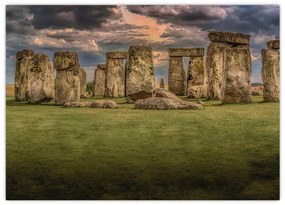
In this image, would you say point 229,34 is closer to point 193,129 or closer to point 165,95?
point 165,95

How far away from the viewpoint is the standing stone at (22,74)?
17.9m

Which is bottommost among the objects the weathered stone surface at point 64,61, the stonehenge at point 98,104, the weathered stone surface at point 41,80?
the stonehenge at point 98,104

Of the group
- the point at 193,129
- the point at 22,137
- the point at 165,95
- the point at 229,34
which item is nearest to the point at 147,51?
the point at 165,95

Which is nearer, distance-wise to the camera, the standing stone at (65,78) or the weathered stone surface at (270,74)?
the standing stone at (65,78)

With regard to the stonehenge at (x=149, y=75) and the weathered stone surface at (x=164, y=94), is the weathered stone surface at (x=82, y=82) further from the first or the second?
the weathered stone surface at (x=164, y=94)

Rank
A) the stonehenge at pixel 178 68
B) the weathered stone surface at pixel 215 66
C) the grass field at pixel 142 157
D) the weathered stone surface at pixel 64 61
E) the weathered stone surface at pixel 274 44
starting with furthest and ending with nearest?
the stonehenge at pixel 178 68 < the weathered stone surface at pixel 215 66 < the weathered stone surface at pixel 274 44 < the weathered stone surface at pixel 64 61 < the grass field at pixel 142 157

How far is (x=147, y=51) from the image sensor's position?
15164mm

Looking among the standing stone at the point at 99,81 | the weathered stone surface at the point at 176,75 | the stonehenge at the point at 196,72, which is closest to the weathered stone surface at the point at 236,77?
the stonehenge at the point at 196,72

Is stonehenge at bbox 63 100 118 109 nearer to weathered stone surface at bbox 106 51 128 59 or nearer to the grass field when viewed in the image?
the grass field

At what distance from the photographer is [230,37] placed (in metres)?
16.2

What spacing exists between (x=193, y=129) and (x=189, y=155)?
5.71ft

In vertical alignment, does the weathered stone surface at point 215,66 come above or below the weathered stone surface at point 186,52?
below

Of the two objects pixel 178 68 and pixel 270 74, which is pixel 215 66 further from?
pixel 178 68

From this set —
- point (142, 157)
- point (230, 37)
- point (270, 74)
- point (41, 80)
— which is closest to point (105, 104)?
point (41, 80)
